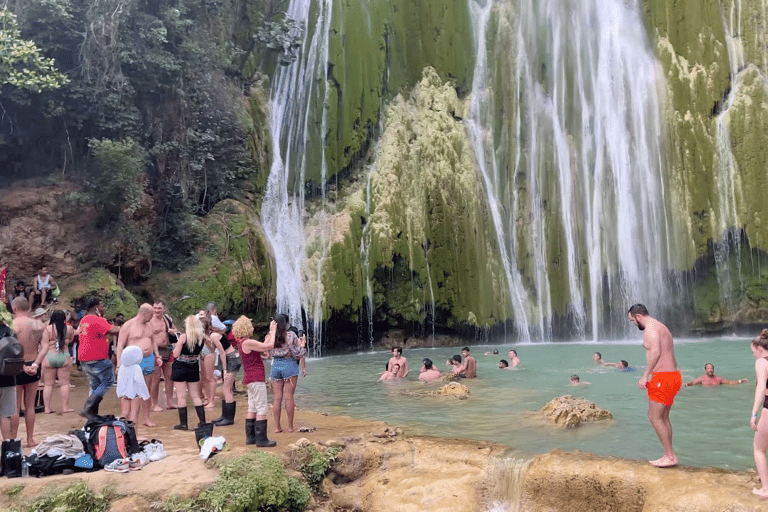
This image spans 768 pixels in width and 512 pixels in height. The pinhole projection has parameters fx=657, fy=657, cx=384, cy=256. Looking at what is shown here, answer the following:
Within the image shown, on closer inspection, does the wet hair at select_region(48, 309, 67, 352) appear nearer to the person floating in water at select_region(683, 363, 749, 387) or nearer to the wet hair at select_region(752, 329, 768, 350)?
the wet hair at select_region(752, 329, 768, 350)

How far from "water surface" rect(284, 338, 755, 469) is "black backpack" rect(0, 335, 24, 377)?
14.9ft

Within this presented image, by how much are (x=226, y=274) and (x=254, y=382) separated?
36.6 ft

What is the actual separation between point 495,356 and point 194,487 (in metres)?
12.7

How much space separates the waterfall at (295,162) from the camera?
19344 mm

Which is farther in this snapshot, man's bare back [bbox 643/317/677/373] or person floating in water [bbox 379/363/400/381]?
person floating in water [bbox 379/363/400/381]

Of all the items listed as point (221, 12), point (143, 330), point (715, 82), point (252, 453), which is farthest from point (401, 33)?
point (252, 453)

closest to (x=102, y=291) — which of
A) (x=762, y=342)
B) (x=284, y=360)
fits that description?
(x=284, y=360)

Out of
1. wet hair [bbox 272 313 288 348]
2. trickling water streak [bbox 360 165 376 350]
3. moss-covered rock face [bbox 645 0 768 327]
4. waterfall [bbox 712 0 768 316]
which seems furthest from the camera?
moss-covered rock face [bbox 645 0 768 327]

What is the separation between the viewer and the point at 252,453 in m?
6.25

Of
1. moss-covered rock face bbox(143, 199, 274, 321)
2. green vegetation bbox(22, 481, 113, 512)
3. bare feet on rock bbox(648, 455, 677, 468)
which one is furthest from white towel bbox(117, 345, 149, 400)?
moss-covered rock face bbox(143, 199, 274, 321)

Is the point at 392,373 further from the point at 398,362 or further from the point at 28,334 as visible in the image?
the point at 28,334

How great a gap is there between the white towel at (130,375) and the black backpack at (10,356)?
1.09m

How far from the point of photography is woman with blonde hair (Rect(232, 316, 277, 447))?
22.6 feet

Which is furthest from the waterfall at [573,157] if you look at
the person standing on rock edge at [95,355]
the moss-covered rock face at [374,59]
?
the person standing on rock edge at [95,355]
